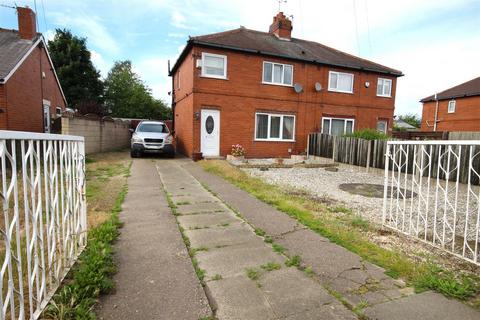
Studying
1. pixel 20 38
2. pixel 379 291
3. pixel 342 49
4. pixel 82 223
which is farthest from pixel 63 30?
pixel 379 291

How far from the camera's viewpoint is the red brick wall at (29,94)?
12.9 meters

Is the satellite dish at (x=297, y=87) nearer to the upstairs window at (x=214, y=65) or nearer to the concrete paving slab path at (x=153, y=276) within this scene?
the upstairs window at (x=214, y=65)

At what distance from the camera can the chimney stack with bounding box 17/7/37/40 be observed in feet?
49.6

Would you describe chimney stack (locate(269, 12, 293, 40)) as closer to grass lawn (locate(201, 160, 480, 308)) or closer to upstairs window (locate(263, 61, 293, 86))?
upstairs window (locate(263, 61, 293, 86))

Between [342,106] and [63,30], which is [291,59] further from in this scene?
[63,30]

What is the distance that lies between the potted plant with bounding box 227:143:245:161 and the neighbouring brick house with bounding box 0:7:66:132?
32.9 ft

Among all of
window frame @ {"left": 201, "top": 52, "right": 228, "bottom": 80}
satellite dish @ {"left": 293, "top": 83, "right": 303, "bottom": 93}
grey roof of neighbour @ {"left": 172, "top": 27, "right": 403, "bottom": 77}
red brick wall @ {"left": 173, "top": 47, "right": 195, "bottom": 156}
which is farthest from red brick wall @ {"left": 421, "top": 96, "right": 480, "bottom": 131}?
red brick wall @ {"left": 173, "top": 47, "right": 195, "bottom": 156}

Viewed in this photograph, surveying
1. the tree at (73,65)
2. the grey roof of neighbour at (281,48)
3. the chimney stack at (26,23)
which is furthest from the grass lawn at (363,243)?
the tree at (73,65)

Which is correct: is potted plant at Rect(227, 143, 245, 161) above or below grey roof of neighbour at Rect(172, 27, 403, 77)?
below

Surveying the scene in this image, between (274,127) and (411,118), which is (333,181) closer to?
(274,127)

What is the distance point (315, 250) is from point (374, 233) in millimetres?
1369

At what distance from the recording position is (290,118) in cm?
1545

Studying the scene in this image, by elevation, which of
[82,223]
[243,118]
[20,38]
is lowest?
[82,223]

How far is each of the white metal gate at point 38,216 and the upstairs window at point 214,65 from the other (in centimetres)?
1070
